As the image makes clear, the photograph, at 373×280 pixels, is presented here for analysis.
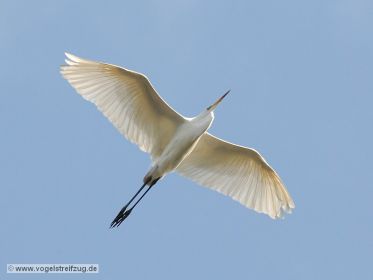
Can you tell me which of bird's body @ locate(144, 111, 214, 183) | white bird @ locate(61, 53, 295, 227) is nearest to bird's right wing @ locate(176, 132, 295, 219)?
white bird @ locate(61, 53, 295, 227)

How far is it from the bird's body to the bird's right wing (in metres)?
1.04

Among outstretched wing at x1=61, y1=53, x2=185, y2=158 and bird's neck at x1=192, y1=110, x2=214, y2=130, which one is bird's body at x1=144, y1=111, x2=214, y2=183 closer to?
bird's neck at x1=192, y1=110, x2=214, y2=130

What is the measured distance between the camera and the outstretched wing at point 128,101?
1833cm

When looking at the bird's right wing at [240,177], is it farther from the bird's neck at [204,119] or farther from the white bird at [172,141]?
the bird's neck at [204,119]

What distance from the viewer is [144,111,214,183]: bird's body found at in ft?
61.1

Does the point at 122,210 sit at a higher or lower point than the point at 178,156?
lower

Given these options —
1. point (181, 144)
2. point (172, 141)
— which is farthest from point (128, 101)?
point (181, 144)

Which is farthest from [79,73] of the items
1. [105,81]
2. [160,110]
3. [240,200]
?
[240,200]

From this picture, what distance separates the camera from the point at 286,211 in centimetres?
1998

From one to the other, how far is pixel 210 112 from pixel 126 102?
5.31 feet

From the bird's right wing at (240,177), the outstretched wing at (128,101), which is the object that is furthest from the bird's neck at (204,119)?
the bird's right wing at (240,177)

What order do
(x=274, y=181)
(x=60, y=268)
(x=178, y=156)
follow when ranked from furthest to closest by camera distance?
(x=274, y=181)
(x=178, y=156)
(x=60, y=268)

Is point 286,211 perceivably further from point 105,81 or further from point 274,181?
point 105,81

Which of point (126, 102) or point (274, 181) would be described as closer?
point (126, 102)
